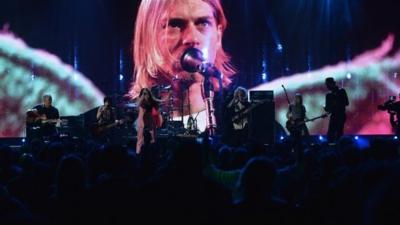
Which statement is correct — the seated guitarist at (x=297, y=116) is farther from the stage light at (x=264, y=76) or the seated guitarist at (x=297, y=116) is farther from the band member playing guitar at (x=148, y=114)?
the band member playing guitar at (x=148, y=114)

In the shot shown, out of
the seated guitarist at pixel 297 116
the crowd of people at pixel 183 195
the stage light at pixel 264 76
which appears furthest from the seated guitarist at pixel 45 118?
the crowd of people at pixel 183 195

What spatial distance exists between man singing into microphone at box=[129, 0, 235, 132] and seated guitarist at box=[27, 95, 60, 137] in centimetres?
377

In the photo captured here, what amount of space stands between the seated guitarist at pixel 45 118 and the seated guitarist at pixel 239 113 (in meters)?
3.99

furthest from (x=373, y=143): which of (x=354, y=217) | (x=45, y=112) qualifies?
(x=45, y=112)

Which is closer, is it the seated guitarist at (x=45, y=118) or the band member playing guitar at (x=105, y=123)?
the seated guitarist at (x=45, y=118)

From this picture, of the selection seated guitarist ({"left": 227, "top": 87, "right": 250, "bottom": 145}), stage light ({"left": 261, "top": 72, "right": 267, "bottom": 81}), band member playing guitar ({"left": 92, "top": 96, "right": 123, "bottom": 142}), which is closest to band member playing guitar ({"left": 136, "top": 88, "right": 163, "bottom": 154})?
band member playing guitar ({"left": 92, "top": 96, "right": 123, "bottom": 142})

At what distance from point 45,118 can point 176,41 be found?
5.08 meters

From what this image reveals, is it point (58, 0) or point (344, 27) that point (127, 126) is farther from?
point (344, 27)

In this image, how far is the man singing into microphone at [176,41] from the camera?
15204 millimetres

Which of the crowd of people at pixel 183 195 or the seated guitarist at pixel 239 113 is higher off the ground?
the seated guitarist at pixel 239 113

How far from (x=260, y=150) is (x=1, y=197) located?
10.8ft

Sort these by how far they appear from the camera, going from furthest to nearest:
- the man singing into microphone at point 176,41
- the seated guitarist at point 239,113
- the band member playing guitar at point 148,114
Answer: the man singing into microphone at point 176,41, the seated guitarist at point 239,113, the band member playing guitar at point 148,114

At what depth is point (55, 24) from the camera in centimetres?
1588

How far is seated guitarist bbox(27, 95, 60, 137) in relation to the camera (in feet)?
38.1
